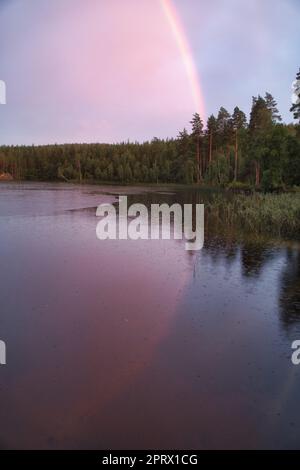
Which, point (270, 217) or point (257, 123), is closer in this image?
point (270, 217)

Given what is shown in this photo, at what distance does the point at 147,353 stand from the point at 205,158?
237 ft

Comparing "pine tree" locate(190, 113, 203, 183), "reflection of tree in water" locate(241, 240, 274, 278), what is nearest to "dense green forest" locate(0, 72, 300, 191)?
"pine tree" locate(190, 113, 203, 183)

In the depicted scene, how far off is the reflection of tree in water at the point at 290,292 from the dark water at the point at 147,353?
0.18ft

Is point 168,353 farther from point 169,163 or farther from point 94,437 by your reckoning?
point 169,163

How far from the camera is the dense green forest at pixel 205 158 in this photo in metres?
39.7

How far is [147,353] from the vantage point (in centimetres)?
701

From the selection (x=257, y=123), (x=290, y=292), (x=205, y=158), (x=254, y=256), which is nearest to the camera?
(x=290, y=292)

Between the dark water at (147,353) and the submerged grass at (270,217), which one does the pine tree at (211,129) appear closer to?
the submerged grass at (270,217)

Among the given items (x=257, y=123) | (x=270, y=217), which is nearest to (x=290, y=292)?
(x=270, y=217)

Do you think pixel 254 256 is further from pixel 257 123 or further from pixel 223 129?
pixel 223 129

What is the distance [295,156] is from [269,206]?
659 inches

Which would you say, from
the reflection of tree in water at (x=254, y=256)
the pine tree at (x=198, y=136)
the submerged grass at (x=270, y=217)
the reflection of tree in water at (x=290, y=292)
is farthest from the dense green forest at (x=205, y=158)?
the reflection of tree in water at (x=290, y=292)

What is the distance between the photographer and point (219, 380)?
6207 mm
